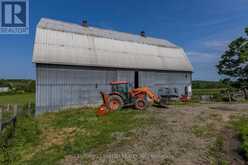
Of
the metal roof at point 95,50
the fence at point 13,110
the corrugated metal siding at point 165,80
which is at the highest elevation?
the metal roof at point 95,50

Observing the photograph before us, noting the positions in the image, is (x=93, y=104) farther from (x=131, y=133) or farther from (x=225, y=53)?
(x=225, y=53)

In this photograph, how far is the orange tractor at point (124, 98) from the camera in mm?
11742

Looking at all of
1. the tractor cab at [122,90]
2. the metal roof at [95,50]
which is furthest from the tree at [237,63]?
the tractor cab at [122,90]

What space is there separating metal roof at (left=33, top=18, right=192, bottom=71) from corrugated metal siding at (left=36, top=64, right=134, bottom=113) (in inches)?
A: 22.5

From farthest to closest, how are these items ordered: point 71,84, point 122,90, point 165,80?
1. point 165,80
2. point 71,84
3. point 122,90

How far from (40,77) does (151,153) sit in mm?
9411

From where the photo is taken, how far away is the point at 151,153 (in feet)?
16.9

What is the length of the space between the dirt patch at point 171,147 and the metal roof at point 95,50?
311 inches

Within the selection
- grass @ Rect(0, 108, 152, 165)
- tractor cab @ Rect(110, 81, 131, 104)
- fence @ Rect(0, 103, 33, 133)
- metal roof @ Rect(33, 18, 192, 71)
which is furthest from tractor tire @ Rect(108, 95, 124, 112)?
fence @ Rect(0, 103, 33, 133)

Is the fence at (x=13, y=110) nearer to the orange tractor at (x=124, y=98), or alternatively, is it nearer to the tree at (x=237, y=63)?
the orange tractor at (x=124, y=98)

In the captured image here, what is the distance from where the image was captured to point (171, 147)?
5.57 metres

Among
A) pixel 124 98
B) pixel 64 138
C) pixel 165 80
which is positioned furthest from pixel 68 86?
pixel 165 80

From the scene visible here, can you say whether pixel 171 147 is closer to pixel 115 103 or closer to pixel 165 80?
pixel 115 103

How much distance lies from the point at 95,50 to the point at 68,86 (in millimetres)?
3727
